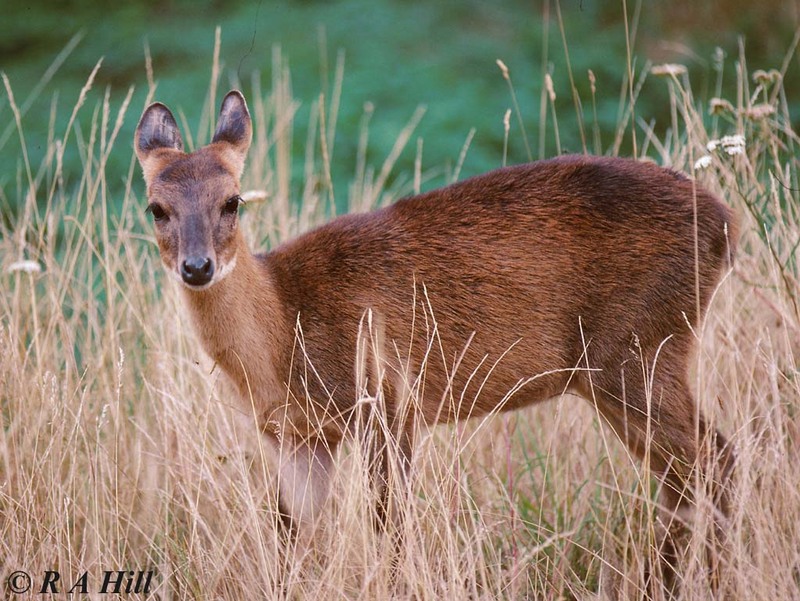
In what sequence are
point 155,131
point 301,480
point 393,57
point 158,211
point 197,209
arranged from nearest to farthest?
point 197,209
point 158,211
point 301,480
point 155,131
point 393,57

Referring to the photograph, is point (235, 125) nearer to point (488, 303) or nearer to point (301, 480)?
point (488, 303)

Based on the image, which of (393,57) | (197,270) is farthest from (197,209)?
(393,57)

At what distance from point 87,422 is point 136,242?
221cm

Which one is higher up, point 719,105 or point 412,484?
point 719,105

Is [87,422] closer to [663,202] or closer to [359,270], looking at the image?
[359,270]

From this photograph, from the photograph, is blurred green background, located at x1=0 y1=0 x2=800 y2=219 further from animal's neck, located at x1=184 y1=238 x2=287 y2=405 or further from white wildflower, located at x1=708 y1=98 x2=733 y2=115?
animal's neck, located at x1=184 y1=238 x2=287 y2=405

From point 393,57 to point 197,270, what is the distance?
7731 mm

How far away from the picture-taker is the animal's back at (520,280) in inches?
183

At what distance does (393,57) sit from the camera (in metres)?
11.7

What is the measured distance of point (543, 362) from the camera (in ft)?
15.5

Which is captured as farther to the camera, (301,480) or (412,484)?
(301,480)

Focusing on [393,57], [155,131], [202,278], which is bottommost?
[393,57]

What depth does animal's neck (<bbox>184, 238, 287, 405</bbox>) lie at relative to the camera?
4.61 metres

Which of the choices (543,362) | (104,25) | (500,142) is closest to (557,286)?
(543,362)
